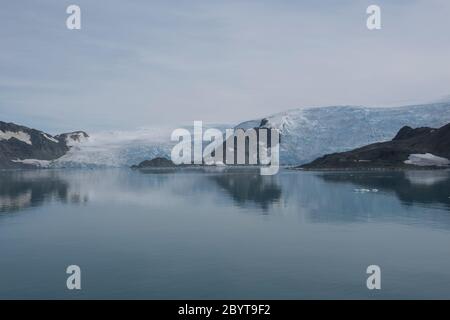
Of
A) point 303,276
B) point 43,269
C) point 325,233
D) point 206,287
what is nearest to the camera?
point 206,287

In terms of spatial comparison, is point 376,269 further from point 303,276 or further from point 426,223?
point 426,223

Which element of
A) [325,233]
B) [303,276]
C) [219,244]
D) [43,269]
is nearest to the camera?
[303,276]

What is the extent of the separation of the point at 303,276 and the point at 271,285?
2.31 meters

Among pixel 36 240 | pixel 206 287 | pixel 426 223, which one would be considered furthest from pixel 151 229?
pixel 426 223

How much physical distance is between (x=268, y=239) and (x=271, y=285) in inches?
531

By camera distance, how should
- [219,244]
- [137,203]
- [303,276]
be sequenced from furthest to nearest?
[137,203], [219,244], [303,276]

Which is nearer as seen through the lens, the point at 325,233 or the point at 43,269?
the point at 43,269

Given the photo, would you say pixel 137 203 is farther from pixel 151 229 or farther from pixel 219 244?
pixel 219 244

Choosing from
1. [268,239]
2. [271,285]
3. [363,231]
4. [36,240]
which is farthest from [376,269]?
[36,240]

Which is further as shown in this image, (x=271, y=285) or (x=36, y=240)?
(x=36, y=240)

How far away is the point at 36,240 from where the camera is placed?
37375 millimetres

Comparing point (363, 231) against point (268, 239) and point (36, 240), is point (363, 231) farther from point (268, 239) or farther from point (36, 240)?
point (36, 240)
